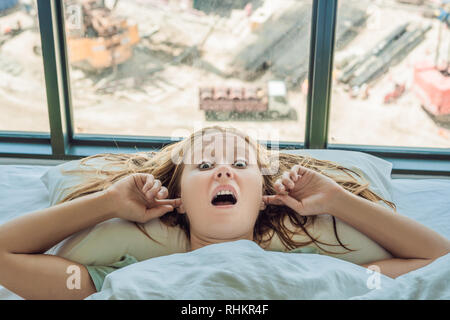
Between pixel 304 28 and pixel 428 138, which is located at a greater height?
pixel 304 28

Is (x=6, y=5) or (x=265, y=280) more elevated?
(x=6, y=5)

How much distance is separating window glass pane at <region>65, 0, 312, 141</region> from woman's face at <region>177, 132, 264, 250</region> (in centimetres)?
83

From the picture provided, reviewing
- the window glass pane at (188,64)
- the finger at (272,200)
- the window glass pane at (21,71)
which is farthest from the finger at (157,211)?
the window glass pane at (21,71)

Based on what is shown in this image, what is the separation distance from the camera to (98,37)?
1879 millimetres

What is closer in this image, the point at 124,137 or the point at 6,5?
the point at 6,5

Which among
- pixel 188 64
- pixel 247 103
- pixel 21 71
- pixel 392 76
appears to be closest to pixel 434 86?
pixel 392 76

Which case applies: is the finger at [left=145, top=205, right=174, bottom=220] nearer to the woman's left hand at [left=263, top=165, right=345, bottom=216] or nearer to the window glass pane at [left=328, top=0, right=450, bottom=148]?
the woman's left hand at [left=263, top=165, right=345, bottom=216]

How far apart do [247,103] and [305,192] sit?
883 mm

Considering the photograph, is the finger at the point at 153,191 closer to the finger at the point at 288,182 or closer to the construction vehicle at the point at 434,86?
the finger at the point at 288,182

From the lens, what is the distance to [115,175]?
120 cm

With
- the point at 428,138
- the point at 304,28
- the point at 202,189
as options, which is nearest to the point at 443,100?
the point at 428,138

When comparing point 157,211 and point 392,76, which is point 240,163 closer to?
point 157,211

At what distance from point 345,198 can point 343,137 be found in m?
0.91
